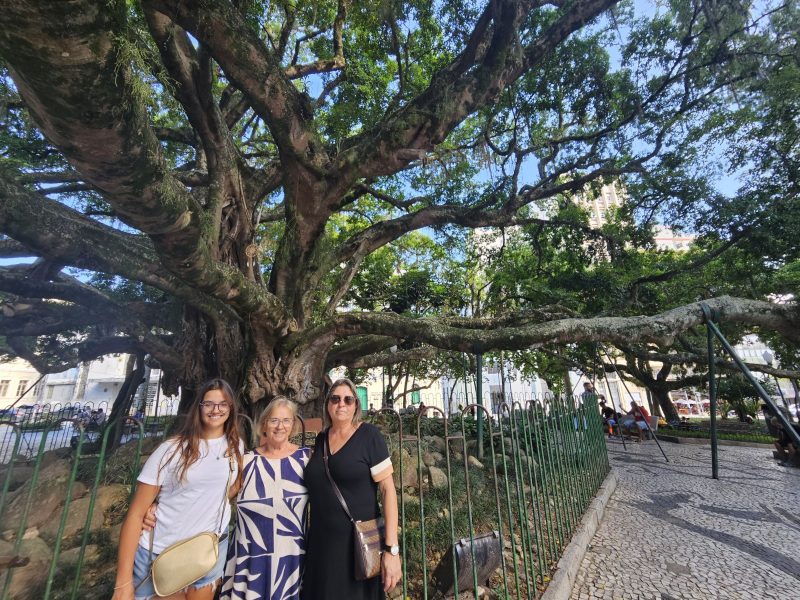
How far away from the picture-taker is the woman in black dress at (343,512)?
2.05 m

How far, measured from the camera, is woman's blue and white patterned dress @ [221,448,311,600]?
203 centimetres

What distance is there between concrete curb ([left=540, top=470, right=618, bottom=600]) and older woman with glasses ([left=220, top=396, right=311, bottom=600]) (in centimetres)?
227

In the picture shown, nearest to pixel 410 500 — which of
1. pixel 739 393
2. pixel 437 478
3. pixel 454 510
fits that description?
pixel 454 510

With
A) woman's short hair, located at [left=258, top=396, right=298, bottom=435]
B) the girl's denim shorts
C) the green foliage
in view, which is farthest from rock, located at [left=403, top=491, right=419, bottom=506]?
the green foliage

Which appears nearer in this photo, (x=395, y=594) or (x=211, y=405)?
(x=211, y=405)

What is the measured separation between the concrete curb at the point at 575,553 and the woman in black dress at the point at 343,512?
188 centimetres

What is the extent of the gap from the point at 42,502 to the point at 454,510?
5052mm

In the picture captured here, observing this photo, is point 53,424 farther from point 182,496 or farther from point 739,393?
point 739,393

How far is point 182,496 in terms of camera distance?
80.6 inches

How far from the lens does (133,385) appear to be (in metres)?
10.8

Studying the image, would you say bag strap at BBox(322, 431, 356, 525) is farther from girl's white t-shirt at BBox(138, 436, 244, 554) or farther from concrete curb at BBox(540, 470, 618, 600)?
concrete curb at BBox(540, 470, 618, 600)

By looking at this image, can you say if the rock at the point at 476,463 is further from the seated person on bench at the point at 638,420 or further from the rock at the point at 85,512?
the seated person on bench at the point at 638,420

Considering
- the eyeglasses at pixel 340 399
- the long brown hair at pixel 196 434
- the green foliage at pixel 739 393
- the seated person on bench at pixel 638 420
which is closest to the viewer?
the long brown hair at pixel 196 434

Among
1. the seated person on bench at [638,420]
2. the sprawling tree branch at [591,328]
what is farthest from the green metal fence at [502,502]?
the seated person on bench at [638,420]
